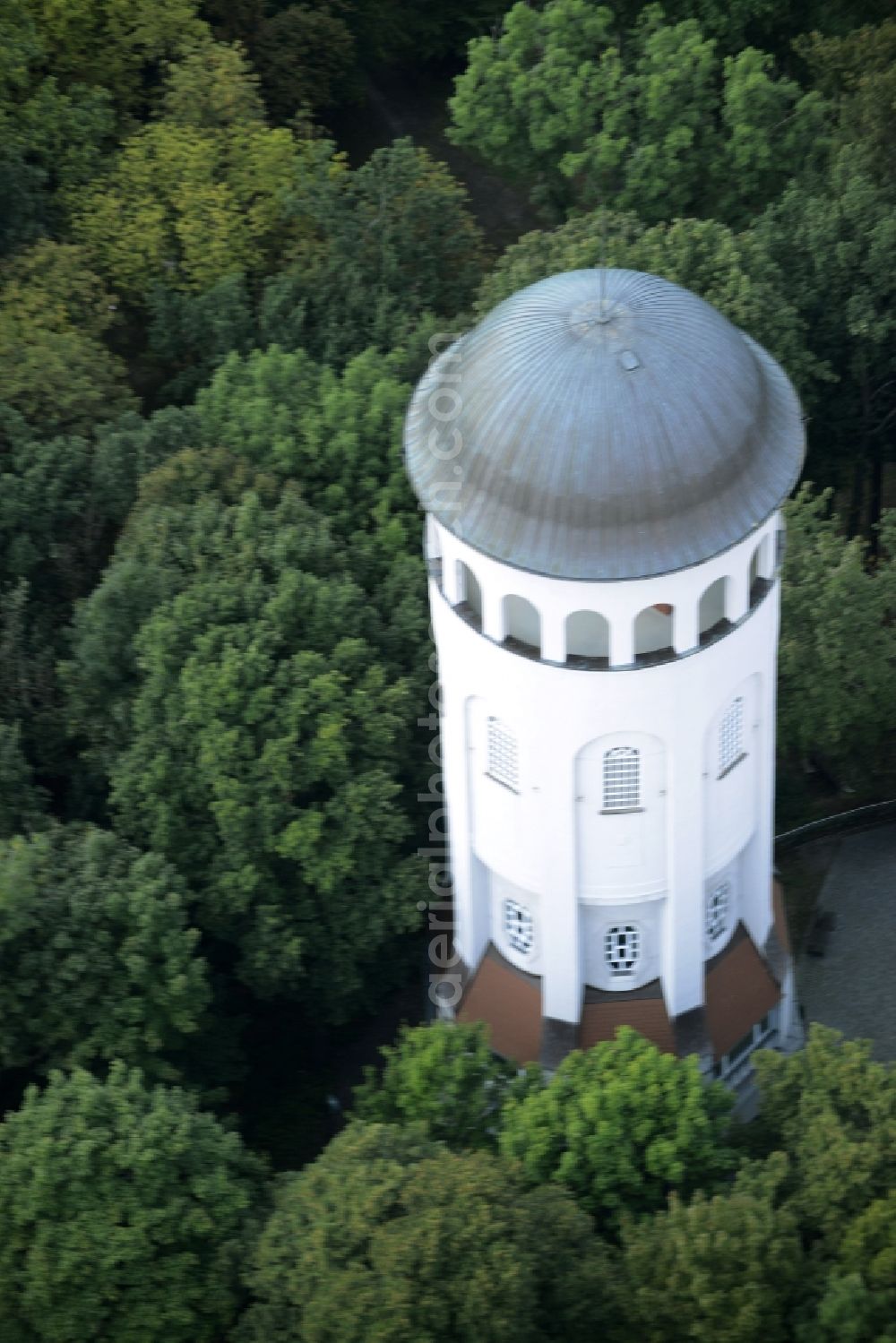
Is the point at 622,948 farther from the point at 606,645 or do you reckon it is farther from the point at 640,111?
the point at 640,111

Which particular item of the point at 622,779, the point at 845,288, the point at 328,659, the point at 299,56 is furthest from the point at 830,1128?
the point at 299,56

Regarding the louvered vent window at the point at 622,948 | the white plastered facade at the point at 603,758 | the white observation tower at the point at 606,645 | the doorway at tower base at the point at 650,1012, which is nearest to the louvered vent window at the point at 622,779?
the white observation tower at the point at 606,645

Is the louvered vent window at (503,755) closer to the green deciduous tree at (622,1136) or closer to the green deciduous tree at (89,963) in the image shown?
the green deciduous tree at (622,1136)

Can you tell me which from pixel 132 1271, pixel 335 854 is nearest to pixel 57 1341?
pixel 132 1271

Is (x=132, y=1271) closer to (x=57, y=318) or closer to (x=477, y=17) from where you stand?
(x=57, y=318)

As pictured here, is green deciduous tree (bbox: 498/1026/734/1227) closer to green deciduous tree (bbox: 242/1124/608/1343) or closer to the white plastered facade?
green deciduous tree (bbox: 242/1124/608/1343)

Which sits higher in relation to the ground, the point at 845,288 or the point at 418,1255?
the point at 845,288
